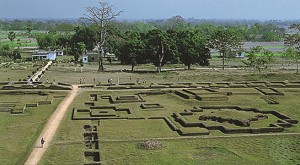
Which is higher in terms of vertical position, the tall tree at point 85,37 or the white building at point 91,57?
the tall tree at point 85,37

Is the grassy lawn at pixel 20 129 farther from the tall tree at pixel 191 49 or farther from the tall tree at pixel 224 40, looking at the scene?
the tall tree at pixel 224 40

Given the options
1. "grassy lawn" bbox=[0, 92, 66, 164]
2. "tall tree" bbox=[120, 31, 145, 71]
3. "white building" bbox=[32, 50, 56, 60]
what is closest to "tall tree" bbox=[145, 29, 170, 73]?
"tall tree" bbox=[120, 31, 145, 71]

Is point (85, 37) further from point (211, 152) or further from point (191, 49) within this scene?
Result: point (211, 152)

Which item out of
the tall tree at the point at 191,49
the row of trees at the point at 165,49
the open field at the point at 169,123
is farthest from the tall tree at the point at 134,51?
the open field at the point at 169,123

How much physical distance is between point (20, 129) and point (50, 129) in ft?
7.25

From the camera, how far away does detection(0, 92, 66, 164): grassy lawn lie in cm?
2336

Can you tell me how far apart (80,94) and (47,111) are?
7976 mm

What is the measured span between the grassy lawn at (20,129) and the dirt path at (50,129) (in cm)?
37

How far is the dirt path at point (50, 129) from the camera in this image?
896 inches

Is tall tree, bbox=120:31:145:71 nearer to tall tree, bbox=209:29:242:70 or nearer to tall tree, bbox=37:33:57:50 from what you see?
tall tree, bbox=209:29:242:70

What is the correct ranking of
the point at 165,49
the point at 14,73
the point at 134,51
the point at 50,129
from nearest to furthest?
the point at 50,129, the point at 14,73, the point at 165,49, the point at 134,51

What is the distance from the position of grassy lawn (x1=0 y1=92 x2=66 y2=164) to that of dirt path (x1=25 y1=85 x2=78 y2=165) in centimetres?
37

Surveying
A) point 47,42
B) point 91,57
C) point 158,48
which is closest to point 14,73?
point 158,48

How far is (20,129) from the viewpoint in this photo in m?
28.7
